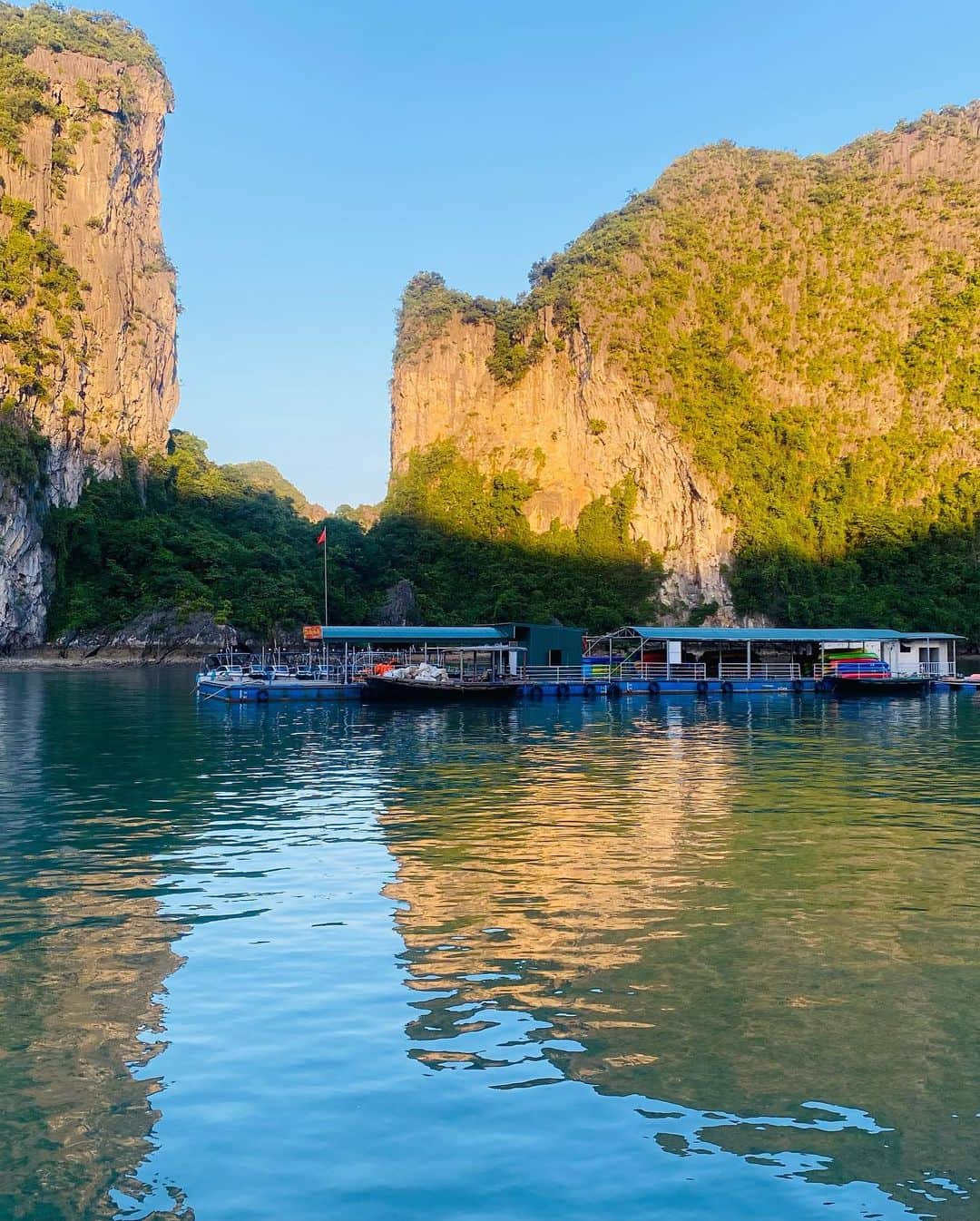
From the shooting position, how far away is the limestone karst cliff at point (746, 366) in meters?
130

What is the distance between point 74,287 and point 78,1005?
128m

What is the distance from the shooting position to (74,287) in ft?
413

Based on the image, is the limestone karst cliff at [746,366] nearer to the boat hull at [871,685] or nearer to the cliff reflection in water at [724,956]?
the boat hull at [871,685]

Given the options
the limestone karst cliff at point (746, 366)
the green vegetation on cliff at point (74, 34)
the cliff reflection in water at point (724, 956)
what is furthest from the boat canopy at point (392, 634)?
the green vegetation on cliff at point (74, 34)

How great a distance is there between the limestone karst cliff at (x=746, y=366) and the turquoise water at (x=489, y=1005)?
105 metres

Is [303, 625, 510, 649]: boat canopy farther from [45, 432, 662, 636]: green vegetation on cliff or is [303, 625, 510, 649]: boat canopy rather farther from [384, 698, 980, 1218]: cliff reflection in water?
[45, 432, 662, 636]: green vegetation on cliff

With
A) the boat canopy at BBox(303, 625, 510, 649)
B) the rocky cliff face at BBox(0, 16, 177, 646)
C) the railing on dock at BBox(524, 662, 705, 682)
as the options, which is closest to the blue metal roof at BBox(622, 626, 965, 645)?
the railing on dock at BBox(524, 662, 705, 682)

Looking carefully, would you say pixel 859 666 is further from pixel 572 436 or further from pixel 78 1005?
pixel 572 436

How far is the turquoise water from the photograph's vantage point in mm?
8781

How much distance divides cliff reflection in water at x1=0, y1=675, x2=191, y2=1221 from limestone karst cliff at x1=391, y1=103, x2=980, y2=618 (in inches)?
4260

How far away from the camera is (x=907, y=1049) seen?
11.2 meters

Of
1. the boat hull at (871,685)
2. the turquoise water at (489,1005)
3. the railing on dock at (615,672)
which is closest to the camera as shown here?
the turquoise water at (489,1005)

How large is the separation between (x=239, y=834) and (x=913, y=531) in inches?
4736

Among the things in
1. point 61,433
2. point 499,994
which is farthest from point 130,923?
point 61,433
